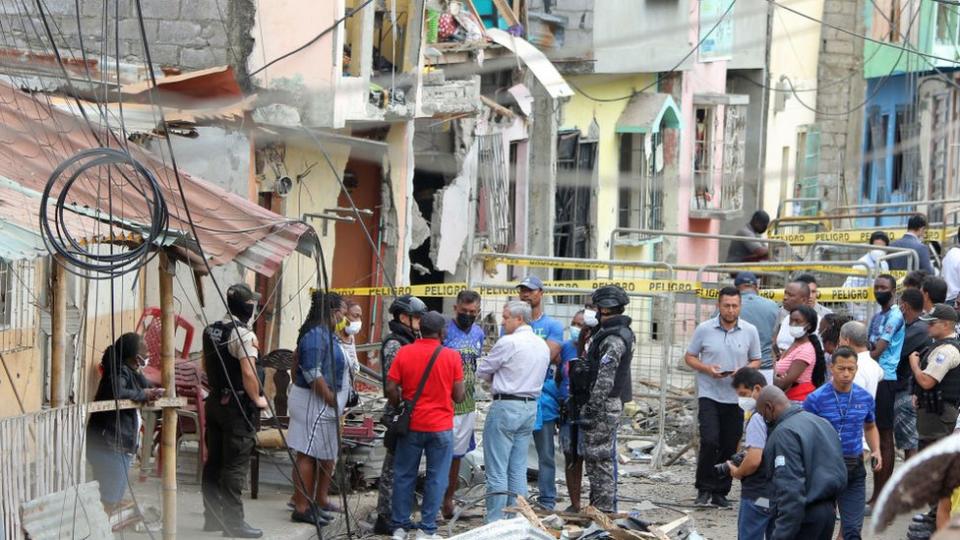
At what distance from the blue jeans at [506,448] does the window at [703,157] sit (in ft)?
59.7

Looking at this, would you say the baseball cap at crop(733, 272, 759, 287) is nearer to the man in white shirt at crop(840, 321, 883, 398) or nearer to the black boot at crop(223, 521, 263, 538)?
the man in white shirt at crop(840, 321, 883, 398)

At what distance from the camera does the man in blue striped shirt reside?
10211 millimetres

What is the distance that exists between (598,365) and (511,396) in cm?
67

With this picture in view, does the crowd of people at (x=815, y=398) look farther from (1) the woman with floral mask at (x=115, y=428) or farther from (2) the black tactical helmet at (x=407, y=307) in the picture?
(1) the woman with floral mask at (x=115, y=428)

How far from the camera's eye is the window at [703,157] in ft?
97.9

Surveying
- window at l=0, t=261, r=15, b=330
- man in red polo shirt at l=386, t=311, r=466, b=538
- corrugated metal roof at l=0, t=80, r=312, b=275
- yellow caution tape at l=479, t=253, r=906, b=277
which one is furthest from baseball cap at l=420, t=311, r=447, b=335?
yellow caution tape at l=479, t=253, r=906, b=277

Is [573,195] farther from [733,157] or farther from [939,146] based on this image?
[939,146]

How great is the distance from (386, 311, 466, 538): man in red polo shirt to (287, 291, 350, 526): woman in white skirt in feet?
1.63

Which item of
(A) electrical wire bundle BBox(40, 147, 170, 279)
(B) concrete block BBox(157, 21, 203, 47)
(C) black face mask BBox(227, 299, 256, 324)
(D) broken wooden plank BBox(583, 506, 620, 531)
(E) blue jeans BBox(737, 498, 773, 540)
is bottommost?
(D) broken wooden plank BBox(583, 506, 620, 531)

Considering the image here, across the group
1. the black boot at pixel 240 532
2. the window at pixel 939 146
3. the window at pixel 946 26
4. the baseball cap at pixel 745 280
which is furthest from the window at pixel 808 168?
the black boot at pixel 240 532

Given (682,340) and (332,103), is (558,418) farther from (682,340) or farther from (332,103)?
(332,103)

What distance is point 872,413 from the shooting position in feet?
35.2

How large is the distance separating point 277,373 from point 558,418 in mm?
2299

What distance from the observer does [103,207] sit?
10062mm
